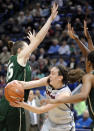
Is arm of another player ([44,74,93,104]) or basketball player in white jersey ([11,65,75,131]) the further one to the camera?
basketball player in white jersey ([11,65,75,131])

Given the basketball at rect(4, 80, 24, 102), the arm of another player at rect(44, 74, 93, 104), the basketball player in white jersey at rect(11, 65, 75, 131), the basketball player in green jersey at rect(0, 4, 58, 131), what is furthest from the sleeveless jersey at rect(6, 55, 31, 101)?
the arm of another player at rect(44, 74, 93, 104)

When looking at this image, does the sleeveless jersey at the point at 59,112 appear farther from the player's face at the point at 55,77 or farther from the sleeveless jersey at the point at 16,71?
the sleeveless jersey at the point at 16,71

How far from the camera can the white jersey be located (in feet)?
13.5

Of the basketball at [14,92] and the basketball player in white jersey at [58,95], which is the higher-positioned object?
the basketball at [14,92]

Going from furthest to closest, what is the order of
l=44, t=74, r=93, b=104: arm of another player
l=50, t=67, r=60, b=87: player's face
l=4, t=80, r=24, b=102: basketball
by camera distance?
1. l=50, t=67, r=60, b=87: player's face
2. l=4, t=80, r=24, b=102: basketball
3. l=44, t=74, r=93, b=104: arm of another player

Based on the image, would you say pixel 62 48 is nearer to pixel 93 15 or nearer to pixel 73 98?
pixel 93 15

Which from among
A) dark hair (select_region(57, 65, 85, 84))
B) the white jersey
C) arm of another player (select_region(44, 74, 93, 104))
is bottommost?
the white jersey

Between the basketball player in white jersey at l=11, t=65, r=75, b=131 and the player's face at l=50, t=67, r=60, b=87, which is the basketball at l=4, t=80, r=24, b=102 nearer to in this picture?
the basketball player in white jersey at l=11, t=65, r=75, b=131

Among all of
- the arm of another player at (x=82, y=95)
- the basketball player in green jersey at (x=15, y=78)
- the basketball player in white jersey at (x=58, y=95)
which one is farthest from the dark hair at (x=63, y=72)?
the arm of another player at (x=82, y=95)

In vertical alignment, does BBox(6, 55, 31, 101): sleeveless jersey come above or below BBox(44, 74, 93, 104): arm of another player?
below

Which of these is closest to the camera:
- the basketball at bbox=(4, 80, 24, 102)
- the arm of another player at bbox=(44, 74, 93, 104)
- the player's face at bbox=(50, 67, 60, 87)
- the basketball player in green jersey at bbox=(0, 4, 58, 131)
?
the arm of another player at bbox=(44, 74, 93, 104)

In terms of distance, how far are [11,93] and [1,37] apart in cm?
1004

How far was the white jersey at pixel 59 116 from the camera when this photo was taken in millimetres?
4105

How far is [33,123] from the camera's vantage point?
7.82m
